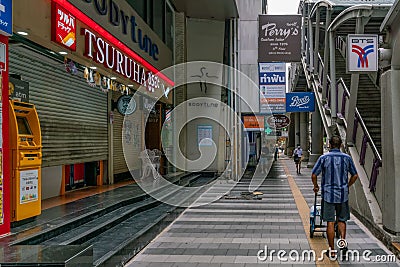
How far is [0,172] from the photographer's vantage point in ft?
21.7

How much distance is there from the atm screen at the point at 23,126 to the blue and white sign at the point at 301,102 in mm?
13967

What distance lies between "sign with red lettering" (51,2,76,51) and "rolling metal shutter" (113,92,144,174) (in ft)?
20.7

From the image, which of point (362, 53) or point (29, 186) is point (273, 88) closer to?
point (362, 53)

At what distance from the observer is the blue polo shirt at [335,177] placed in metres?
6.76

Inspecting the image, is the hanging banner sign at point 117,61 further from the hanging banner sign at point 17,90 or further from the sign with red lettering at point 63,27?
the hanging banner sign at point 17,90

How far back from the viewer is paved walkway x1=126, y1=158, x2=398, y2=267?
22.3ft

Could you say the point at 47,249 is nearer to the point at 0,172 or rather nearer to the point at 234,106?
the point at 0,172

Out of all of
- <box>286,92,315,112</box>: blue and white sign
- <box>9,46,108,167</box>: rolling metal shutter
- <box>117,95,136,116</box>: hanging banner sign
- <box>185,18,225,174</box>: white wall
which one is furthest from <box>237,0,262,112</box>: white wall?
<box>9,46,108,167</box>: rolling metal shutter

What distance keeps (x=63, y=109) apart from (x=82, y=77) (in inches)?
44.0

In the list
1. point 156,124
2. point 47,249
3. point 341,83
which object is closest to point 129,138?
point 156,124

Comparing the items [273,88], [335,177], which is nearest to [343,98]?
[335,177]

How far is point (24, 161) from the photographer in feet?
24.0

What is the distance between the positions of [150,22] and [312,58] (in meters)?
7.60

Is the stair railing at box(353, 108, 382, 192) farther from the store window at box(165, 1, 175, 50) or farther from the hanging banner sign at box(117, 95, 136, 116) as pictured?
the store window at box(165, 1, 175, 50)
